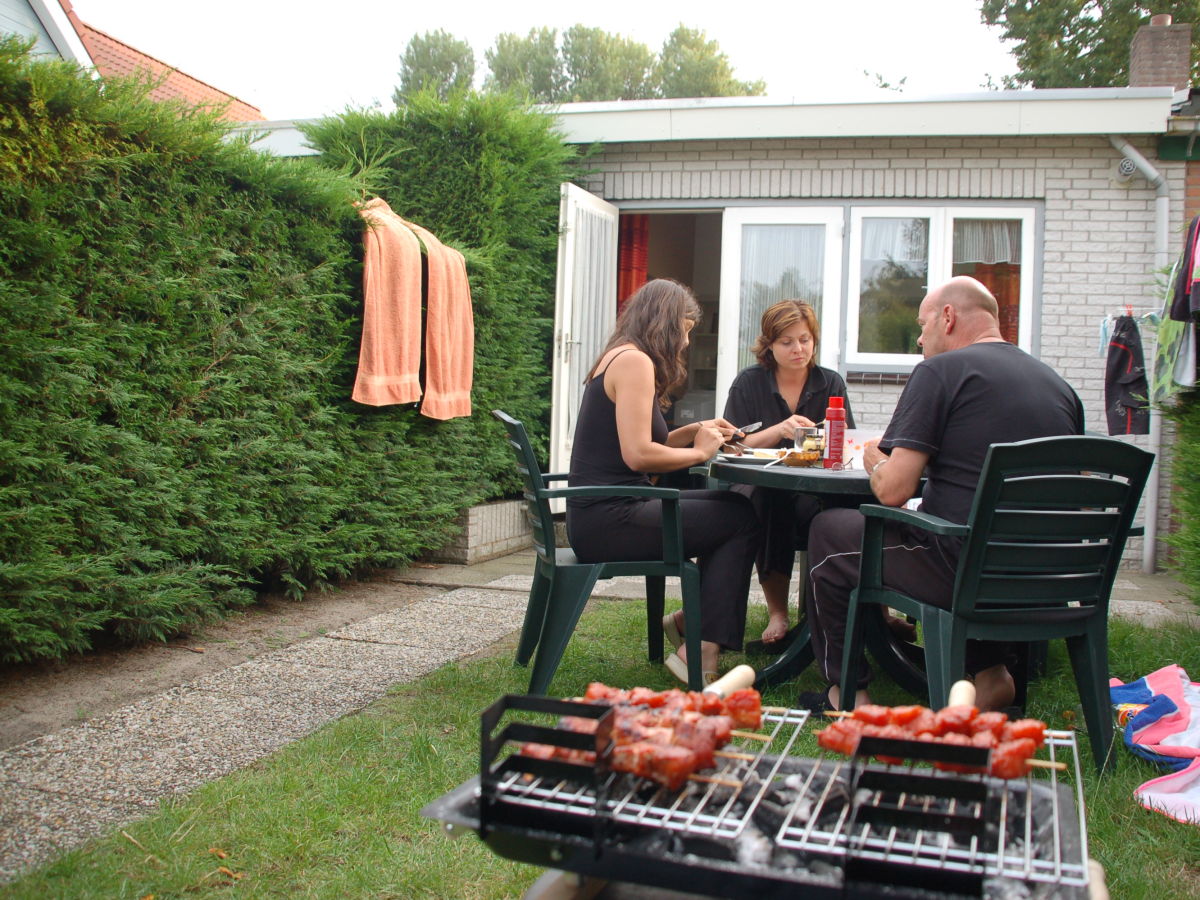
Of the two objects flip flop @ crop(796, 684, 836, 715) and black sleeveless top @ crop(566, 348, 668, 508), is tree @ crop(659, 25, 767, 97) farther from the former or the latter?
flip flop @ crop(796, 684, 836, 715)

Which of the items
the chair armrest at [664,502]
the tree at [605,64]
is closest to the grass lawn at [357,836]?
the chair armrest at [664,502]

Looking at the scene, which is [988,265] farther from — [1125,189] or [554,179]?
[554,179]

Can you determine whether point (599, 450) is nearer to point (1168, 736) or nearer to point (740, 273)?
point (1168, 736)

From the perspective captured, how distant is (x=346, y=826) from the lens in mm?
2400

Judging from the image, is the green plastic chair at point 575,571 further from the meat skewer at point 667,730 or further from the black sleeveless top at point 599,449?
the meat skewer at point 667,730

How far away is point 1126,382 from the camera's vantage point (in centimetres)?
646

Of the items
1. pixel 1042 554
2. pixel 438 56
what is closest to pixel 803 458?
pixel 1042 554

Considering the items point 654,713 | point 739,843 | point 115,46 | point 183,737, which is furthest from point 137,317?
point 115,46

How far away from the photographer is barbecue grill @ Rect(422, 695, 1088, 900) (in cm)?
131

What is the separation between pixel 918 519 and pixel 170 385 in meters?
2.92

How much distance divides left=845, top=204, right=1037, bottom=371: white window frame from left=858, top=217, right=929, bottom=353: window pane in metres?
0.04

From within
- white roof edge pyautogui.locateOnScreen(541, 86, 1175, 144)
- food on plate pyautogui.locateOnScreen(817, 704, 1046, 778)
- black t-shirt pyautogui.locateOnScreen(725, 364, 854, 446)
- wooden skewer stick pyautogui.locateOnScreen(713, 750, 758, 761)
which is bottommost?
wooden skewer stick pyautogui.locateOnScreen(713, 750, 758, 761)

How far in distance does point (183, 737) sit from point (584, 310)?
5078mm

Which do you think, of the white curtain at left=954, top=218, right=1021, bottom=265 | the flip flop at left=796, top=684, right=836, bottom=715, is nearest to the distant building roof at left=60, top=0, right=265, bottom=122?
the white curtain at left=954, top=218, right=1021, bottom=265
